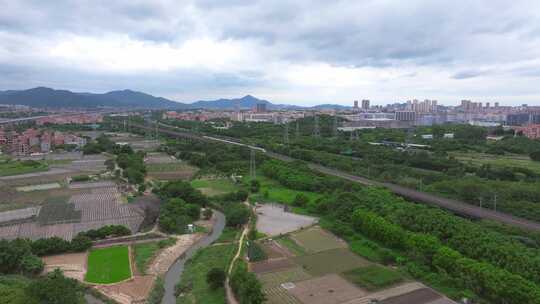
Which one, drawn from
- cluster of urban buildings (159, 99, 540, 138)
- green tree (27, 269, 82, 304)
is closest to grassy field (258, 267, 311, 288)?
green tree (27, 269, 82, 304)

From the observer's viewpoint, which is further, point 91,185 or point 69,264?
point 91,185

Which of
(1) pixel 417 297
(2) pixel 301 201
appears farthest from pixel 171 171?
(1) pixel 417 297

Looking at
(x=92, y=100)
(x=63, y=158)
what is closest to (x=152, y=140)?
(x=63, y=158)

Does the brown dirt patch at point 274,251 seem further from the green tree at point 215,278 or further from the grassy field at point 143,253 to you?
the grassy field at point 143,253

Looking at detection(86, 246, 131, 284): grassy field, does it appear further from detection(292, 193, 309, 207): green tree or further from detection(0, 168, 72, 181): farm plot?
detection(0, 168, 72, 181): farm plot

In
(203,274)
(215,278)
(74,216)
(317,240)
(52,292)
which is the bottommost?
(203,274)

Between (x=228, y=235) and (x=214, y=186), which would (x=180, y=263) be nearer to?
(x=228, y=235)

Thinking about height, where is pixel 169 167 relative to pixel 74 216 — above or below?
above
